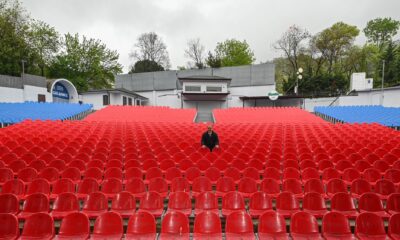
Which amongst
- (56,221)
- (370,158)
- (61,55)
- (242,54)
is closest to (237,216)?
(56,221)

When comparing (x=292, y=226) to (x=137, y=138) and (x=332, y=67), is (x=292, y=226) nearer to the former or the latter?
(x=137, y=138)

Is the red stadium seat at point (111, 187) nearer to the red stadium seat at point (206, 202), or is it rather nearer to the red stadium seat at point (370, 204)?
the red stadium seat at point (206, 202)

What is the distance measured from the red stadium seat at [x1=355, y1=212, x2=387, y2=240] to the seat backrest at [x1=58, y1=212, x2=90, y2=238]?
4475 millimetres

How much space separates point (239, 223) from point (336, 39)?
46797 millimetres

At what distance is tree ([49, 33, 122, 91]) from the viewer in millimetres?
43031

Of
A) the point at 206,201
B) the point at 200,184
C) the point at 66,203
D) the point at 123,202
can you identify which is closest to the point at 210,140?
the point at 200,184

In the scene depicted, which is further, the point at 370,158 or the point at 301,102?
the point at 301,102

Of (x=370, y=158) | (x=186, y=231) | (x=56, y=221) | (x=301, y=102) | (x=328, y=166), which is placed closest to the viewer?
(x=186, y=231)

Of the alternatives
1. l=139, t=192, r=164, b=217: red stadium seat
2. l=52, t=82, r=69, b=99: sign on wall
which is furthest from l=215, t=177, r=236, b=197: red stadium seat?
l=52, t=82, r=69, b=99: sign on wall

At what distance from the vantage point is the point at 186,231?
432 cm

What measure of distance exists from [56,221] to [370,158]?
821 centimetres

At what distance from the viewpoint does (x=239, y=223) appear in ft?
14.5

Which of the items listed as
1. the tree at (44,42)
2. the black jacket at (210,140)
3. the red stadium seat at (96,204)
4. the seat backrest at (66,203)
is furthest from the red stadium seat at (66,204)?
the tree at (44,42)

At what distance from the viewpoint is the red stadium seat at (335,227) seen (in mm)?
4324
